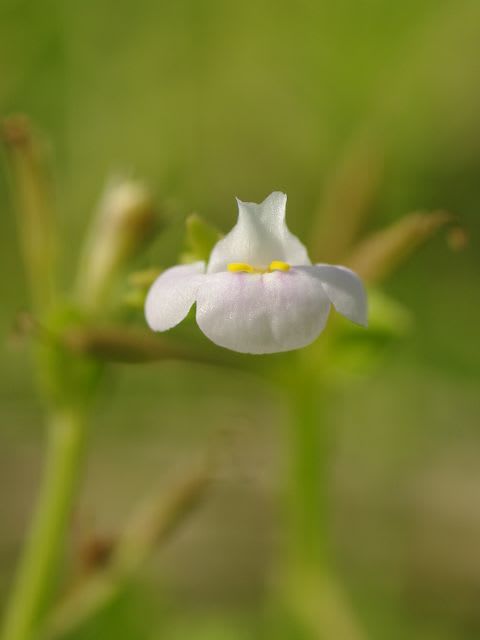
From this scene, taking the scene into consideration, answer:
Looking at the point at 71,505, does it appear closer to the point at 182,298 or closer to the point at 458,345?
the point at 182,298

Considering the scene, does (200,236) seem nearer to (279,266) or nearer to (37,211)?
(279,266)

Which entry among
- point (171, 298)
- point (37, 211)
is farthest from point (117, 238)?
point (171, 298)

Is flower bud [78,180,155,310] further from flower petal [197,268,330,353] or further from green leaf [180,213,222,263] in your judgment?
flower petal [197,268,330,353]

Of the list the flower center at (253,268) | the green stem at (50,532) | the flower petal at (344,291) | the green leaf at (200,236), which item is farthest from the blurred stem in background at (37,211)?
the flower petal at (344,291)

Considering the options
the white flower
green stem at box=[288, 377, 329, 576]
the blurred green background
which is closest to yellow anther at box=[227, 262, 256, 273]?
the white flower

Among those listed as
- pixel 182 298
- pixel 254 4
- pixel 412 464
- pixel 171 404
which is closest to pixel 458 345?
pixel 412 464

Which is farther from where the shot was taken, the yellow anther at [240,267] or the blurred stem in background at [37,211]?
the blurred stem in background at [37,211]

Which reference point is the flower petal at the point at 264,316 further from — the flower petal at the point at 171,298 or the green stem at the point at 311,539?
the green stem at the point at 311,539
